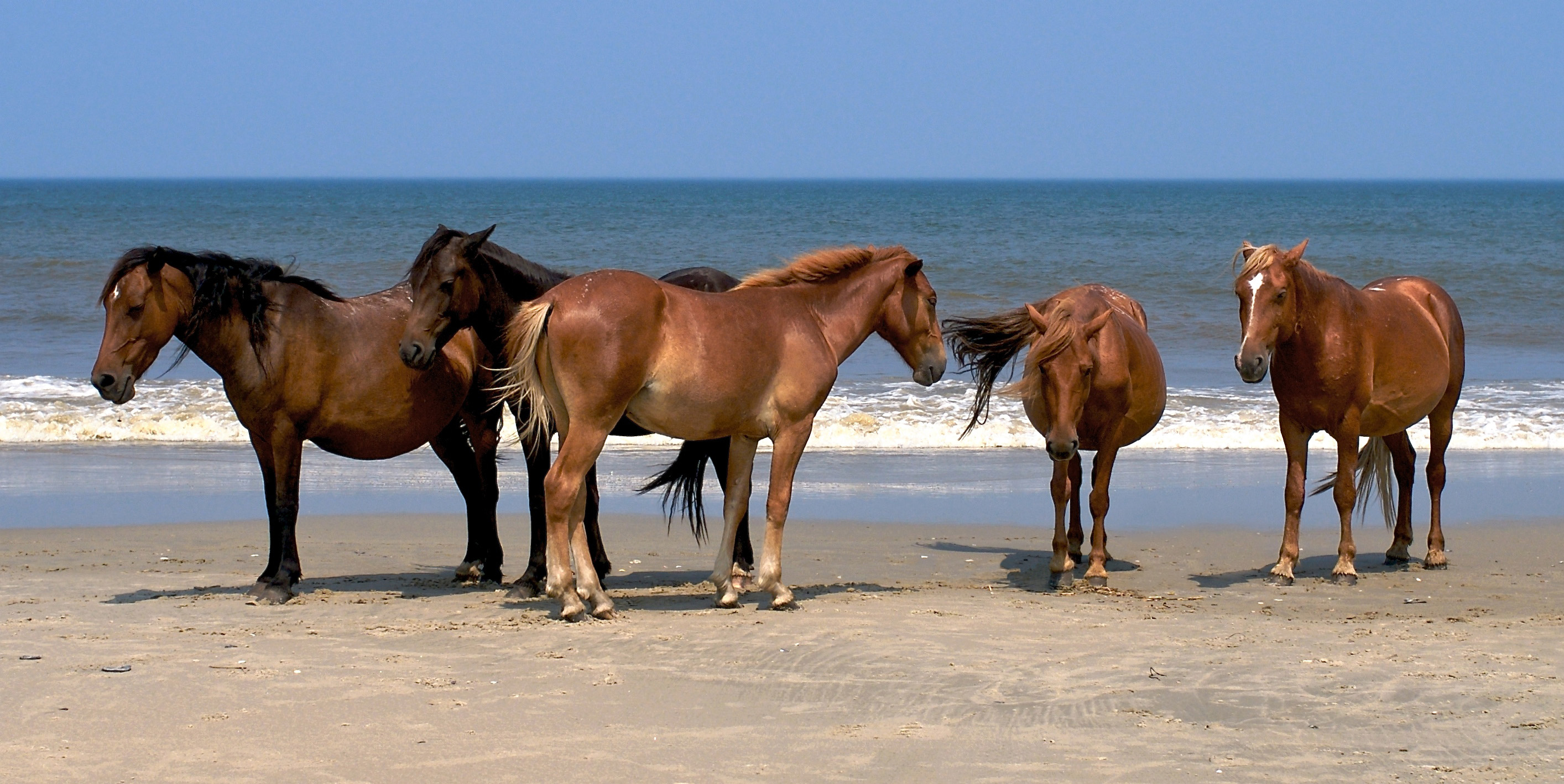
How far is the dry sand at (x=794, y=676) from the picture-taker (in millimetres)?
4520

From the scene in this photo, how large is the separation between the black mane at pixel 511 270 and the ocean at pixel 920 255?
1576mm

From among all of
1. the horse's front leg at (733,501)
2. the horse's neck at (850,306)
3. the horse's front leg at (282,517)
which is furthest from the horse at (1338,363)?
the horse's front leg at (282,517)

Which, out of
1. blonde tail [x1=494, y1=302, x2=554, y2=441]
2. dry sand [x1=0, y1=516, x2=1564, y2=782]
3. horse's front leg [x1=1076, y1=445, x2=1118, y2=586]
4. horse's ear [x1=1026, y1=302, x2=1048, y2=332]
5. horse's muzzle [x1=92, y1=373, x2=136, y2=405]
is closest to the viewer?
dry sand [x1=0, y1=516, x2=1564, y2=782]

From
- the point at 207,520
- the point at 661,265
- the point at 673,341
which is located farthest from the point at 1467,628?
the point at 661,265

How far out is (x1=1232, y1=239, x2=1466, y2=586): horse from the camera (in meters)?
7.47

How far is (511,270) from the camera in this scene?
267 inches

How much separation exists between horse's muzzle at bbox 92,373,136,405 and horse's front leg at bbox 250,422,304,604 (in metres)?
0.60

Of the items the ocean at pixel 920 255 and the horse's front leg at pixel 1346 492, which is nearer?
the horse's front leg at pixel 1346 492

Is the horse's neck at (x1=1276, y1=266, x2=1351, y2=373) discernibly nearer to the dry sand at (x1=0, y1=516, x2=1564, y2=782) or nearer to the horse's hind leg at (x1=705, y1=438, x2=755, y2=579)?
the dry sand at (x1=0, y1=516, x2=1564, y2=782)

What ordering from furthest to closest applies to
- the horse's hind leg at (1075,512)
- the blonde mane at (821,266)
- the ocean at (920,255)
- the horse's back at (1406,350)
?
the ocean at (920,255) < the horse's hind leg at (1075,512) < the horse's back at (1406,350) < the blonde mane at (821,266)

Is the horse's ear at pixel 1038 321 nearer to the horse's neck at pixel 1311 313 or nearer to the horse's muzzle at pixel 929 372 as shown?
the horse's muzzle at pixel 929 372

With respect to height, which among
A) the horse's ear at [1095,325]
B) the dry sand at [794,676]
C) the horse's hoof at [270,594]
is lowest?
the horse's hoof at [270,594]

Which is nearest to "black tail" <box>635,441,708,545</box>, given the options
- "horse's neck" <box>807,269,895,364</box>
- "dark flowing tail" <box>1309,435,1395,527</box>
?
"horse's neck" <box>807,269,895,364</box>

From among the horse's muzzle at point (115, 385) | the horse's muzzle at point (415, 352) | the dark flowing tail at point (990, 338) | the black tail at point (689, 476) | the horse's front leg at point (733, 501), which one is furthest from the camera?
the dark flowing tail at point (990, 338)
